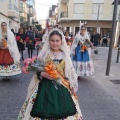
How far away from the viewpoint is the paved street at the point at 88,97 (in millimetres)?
4184

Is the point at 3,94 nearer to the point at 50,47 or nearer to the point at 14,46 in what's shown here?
the point at 14,46

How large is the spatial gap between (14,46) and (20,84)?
1.18 meters

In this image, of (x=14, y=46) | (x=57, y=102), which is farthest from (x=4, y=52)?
(x=57, y=102)

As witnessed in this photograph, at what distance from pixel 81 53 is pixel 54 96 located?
4458mm

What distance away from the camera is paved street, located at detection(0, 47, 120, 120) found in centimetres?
418

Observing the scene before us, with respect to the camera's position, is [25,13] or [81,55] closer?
[81,55]

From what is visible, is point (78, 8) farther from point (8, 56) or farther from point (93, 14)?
point (8, 56)

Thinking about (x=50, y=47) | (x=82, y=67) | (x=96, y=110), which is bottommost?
(x=96, y=110)

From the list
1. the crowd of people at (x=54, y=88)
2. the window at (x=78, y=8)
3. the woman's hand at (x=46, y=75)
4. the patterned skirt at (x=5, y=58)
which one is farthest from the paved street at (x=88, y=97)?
the window at (x=78, y=8)

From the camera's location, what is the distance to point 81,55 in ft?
23.2

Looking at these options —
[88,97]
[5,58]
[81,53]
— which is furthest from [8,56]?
[88,97]

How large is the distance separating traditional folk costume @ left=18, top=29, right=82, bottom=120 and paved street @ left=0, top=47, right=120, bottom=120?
122 cm

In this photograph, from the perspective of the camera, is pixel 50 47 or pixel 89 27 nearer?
pixel 50 47

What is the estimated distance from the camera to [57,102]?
271 cm
